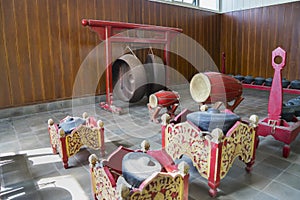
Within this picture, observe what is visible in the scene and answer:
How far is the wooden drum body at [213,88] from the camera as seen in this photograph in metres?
2.99

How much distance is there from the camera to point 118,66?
482 centimetres

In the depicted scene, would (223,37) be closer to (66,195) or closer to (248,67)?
(248,67)

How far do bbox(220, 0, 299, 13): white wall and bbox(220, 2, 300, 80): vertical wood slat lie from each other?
11cm

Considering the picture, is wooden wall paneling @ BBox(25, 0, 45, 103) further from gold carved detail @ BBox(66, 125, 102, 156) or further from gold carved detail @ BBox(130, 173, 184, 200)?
gold carved detail @ BBox(130, 173, 184, 200)

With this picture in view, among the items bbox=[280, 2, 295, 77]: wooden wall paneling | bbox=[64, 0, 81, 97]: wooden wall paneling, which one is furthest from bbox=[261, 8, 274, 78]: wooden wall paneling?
bbox=[64, 0, 81, 97]: wooden wall paneling

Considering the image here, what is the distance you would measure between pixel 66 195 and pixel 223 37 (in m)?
6.35

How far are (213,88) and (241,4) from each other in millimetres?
4284

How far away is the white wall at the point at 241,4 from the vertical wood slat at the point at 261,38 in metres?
0.11

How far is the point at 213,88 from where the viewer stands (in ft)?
9.77

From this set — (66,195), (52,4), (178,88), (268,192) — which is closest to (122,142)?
(66,195)

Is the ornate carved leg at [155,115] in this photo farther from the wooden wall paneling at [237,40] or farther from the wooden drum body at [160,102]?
the wooden wall paneling at [237,40]

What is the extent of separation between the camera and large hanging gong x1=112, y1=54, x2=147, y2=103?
13.2ft

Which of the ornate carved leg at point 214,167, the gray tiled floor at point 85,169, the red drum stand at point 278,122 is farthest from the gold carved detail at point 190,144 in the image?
the red drum stand at point 278,122

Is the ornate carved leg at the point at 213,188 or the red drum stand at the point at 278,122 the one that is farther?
the red drum stand at the point at 278,122
